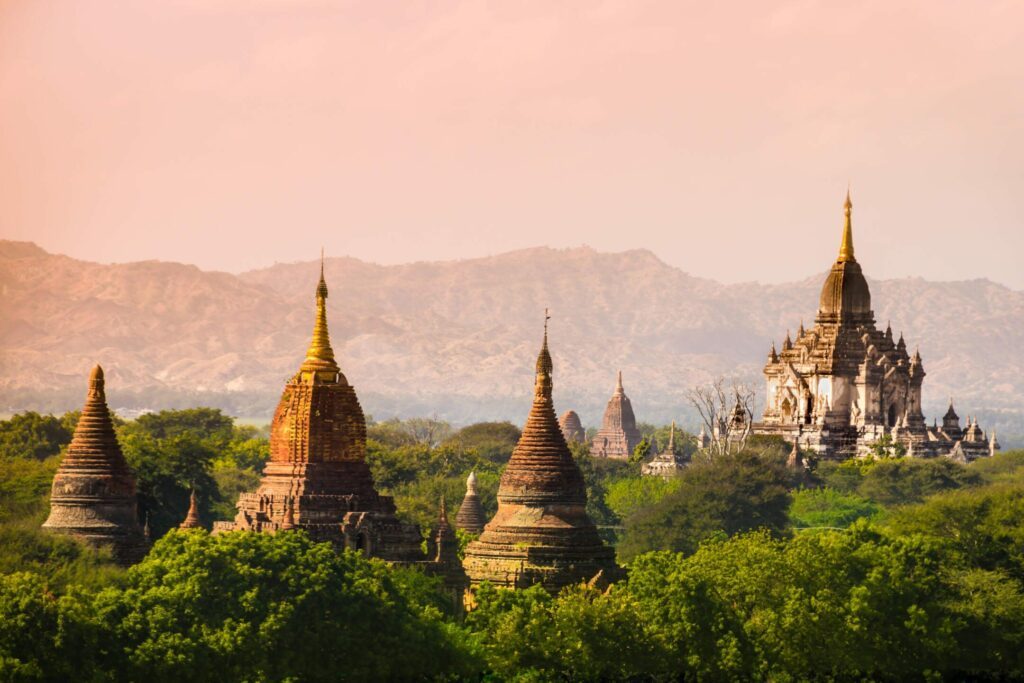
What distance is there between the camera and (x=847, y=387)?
513 ft

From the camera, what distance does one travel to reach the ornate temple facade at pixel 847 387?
15562 centimetres

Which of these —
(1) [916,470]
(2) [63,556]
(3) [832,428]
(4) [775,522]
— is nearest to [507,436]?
(3) [832,428]

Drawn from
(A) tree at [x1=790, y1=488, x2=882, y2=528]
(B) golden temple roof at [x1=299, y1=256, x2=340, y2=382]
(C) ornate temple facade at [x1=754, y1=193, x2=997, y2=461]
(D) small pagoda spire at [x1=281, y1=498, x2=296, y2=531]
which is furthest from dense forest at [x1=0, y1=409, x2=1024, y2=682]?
(C) ornate temple facade at [x1=754, y1=193, x2=997, y2=461]

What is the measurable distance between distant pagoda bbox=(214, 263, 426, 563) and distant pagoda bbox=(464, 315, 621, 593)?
2676 millimetres

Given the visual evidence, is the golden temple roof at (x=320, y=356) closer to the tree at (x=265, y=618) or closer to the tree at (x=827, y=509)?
the tree at (x=265, y=618)

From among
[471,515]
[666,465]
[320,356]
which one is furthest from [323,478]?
[666,465]

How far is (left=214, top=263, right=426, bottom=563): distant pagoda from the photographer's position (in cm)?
8538

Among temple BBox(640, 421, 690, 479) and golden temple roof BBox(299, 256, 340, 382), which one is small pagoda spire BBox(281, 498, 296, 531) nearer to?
golden temple roof BBox(299, 256, 340, 382)

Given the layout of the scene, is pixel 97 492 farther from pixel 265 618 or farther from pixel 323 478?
pixel 265 618

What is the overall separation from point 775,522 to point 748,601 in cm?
→ 4809

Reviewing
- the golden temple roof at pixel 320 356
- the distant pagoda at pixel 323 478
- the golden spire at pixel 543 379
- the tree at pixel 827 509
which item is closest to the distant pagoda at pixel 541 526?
the golden spire at pixel 543 379

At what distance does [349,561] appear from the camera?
74.5 m

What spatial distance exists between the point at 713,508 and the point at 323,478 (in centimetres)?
3792

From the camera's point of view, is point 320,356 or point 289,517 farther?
point 320,356
